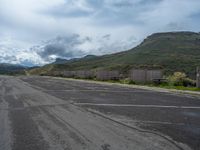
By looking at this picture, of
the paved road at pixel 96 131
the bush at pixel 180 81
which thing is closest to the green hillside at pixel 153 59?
the bush at pixel 180 81

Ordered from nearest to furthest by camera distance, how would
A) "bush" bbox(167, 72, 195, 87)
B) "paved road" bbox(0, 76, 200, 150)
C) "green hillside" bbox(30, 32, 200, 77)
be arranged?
"paved road" bbox(0, 76, 200, 150) → "bush" bbox(167, 72, 195, 87) → "green hillside" bbox(30, 32, 200, 77)

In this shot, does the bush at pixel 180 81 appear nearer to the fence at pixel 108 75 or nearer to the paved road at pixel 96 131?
the fence at pixel 108 75

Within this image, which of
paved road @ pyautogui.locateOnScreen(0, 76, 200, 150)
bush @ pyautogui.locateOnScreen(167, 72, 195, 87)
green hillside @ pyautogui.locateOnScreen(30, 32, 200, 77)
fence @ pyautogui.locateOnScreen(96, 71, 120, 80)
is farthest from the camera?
green hillside @ pyautogui.locateOnScreen(30, 32, 200, 77)

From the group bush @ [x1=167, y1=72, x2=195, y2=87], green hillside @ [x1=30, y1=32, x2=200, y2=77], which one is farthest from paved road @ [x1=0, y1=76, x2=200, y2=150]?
green hillside @ [x1=30, y1=32, x2=200, y2=77]

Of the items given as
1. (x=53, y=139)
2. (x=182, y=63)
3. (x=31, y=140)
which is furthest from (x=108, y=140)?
(x=182, y=63)

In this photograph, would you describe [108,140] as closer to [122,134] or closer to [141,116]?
[122,134]

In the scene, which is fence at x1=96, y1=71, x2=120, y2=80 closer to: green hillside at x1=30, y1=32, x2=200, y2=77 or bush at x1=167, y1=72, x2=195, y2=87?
bush at x1=167, y1=72, x2=195, y2=87

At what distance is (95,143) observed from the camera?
7.48 meters

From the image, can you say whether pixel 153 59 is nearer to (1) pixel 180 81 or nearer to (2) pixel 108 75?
(2) pixel 108 75

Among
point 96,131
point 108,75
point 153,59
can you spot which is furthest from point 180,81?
point 153,59

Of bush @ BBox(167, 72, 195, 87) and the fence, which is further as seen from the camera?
the fence

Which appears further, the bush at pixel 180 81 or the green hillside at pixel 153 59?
the green hillside at pixel 153 59

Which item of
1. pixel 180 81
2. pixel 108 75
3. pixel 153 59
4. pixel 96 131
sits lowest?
pixel 96 131

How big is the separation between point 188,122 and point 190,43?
193694mm
